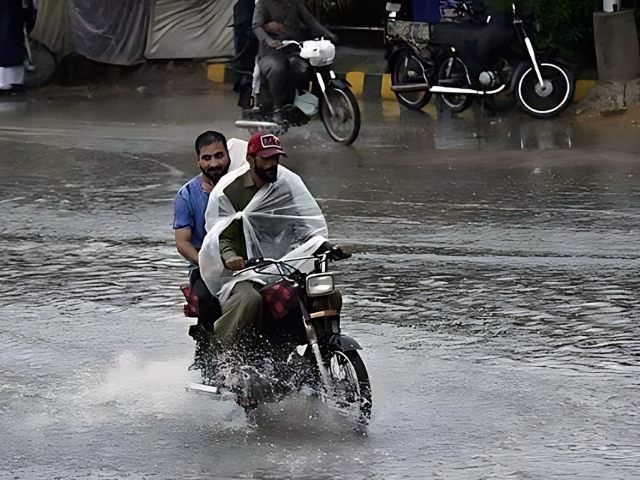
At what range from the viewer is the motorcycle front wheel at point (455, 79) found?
16719mm

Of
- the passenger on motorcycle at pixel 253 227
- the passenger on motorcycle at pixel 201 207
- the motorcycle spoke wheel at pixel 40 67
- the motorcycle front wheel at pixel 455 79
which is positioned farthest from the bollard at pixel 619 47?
the passenger on motorcycle at pixel 253 227

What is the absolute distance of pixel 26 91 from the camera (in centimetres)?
2066

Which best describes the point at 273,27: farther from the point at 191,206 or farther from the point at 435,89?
the point at 191,206

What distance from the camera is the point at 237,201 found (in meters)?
6.15

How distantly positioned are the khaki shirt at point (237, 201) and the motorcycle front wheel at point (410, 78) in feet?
37.2

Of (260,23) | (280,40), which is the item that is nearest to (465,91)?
(280,40)

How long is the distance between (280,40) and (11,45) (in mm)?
6527

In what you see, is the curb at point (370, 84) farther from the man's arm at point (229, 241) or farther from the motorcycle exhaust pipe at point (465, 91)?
the man's arm at point (229, 241)

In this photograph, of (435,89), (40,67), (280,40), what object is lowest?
(435,89)

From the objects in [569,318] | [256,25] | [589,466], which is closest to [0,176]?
[256,25]

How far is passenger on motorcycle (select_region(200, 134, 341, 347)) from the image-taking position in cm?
605

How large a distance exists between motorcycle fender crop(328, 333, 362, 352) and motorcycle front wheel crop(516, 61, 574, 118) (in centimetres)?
1078

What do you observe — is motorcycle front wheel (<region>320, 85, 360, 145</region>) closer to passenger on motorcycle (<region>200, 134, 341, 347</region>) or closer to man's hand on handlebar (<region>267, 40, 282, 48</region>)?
man's hand on handlebar (<region>267, 40, 282, 48</region>)

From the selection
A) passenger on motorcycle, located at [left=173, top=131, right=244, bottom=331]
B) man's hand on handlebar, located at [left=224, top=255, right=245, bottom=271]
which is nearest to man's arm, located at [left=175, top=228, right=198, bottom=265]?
passenger on motorcycle, located at [left=173, top=131, right=244, bottom=331]
